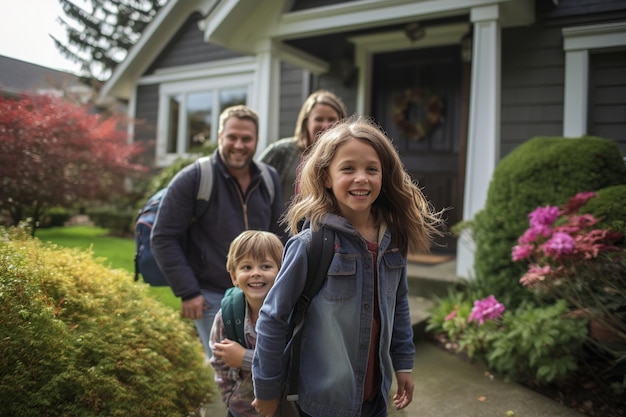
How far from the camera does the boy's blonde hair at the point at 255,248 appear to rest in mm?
2021

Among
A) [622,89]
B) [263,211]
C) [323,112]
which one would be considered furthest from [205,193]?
[622,89]

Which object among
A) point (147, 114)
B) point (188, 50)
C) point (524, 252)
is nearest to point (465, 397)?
point (524, 252)

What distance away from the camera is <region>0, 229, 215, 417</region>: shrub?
199cm

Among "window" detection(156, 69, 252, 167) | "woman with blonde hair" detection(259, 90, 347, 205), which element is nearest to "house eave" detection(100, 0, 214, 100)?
"window" detection(156, 69, 252, 167)

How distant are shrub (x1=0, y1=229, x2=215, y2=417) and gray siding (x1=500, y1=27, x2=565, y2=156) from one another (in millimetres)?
4499

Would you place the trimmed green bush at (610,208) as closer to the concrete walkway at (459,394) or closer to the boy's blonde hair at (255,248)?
the concrete walkway at (459,394)

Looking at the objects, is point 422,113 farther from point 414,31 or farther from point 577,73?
point 577,73

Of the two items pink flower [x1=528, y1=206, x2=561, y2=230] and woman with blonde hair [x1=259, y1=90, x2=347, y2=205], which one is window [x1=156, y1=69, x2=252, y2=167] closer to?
woman with blonde hair [x1=259, y1=90, x2=347, y2=205]

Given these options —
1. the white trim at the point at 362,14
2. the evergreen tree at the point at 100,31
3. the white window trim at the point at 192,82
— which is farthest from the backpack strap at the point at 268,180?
the evergreen tree at the point at 100,31

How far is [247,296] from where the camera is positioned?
202 cm

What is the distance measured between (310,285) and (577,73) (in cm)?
476

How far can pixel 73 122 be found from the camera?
4.70 meters

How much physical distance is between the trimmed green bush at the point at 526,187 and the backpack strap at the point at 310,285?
285 centimetres

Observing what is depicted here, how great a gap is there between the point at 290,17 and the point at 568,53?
3.14m
